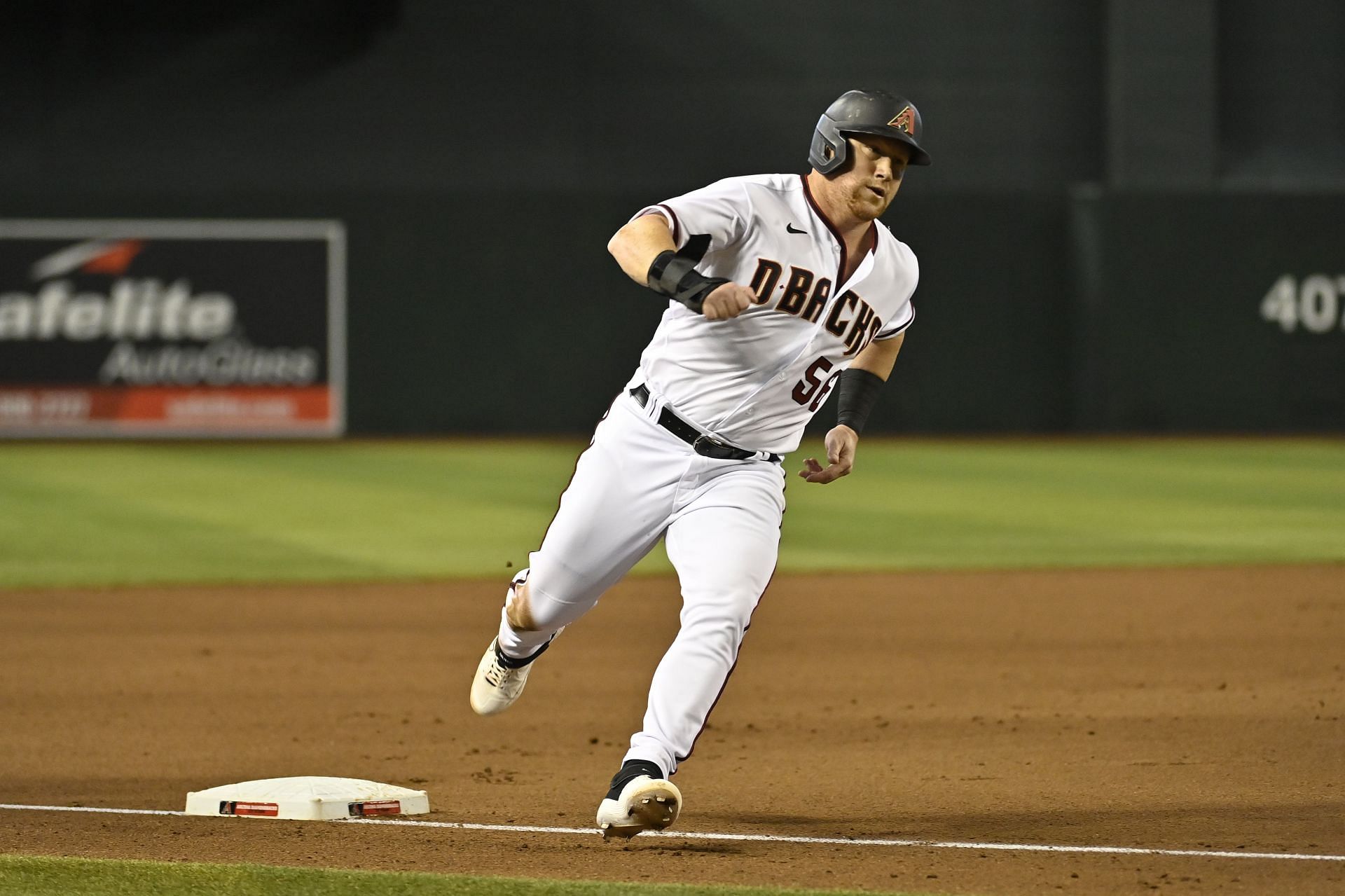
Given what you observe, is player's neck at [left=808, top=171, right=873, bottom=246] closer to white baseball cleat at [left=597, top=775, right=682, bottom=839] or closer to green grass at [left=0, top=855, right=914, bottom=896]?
white baseball cleat at [left=597, top=775, right=682, bottom=839]

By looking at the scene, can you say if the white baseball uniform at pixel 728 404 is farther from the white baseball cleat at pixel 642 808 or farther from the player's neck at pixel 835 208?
the white baseball cleat at pixel 642 808

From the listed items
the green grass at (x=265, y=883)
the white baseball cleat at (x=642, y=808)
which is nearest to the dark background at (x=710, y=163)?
the white baseball cleat at (x=642, y=808)

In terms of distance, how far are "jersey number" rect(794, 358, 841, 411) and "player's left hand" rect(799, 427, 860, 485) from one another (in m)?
0.11

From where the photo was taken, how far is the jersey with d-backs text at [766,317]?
496 centimetres

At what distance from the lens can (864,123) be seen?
4.85 metres

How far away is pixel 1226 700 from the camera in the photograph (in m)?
7.37

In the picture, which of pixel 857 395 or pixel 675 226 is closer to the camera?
pixel 675 226

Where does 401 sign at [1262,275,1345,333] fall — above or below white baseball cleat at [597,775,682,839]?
above

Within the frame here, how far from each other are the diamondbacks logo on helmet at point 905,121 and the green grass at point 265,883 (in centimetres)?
194

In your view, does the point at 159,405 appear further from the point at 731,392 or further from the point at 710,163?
Answer: the point at 731,392

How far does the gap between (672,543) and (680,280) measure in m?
0.82

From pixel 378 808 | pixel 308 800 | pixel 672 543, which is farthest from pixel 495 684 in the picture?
pixel 672 543

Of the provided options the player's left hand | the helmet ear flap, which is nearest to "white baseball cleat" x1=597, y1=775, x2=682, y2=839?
the player's left hand

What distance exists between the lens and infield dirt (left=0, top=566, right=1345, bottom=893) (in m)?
4.79
